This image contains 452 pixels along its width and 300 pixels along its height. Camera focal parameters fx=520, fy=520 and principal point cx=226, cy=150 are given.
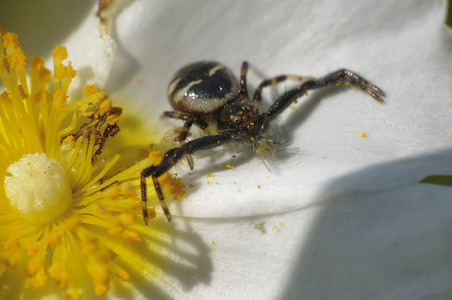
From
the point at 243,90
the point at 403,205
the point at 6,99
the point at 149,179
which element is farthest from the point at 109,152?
the point at 403,205

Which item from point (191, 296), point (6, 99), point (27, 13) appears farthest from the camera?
point (27, 13)

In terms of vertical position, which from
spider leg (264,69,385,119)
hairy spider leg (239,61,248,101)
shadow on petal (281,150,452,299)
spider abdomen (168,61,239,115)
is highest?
spider abdomen (168,61,239,115)

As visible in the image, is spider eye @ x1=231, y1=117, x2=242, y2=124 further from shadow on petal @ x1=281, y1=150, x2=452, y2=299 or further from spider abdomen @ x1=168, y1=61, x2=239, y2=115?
shadow on petal @ x1=281, y1=150, x2=452, y2=299

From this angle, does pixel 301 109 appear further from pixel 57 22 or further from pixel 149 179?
pixel 57 22

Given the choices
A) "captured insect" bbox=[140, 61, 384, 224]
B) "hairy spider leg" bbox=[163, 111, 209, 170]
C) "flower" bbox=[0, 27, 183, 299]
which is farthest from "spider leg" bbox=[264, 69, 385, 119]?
"flower" bbox=[0, 27, 183, 299]

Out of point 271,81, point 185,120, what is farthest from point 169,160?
point 271,81

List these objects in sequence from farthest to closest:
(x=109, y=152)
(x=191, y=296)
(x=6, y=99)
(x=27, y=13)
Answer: (x=27, y=13)
(x=109, y=152)
(x=6, y=99)
(x=191, y=296)

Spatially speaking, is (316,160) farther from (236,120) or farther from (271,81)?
(271,81)

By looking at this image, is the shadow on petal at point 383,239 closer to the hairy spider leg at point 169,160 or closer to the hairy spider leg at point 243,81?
the hairy spider leg at point 169,160
